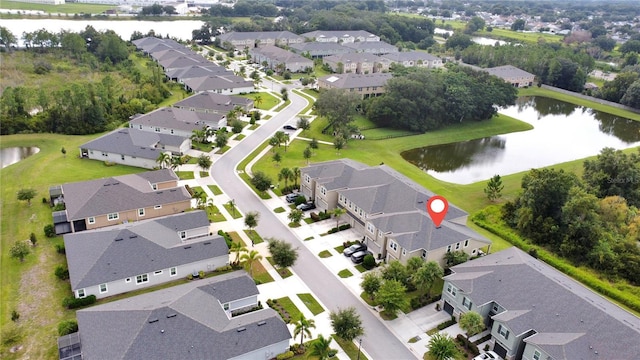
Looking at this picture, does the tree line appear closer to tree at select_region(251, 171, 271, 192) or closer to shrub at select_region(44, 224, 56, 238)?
tree at select_region(251, 171, 271, 192)

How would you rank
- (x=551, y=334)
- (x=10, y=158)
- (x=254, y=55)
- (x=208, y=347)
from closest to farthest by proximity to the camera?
(x=208, y=347) → (x=551, y=334) → (x=10, y=158) → (x=254, y=55)

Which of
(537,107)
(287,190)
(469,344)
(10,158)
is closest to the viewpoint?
(469,344)

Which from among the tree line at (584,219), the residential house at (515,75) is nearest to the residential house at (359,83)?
the residential house at (515,75)

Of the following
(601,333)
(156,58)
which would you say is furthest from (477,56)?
(601,333)

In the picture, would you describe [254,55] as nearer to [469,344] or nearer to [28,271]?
[28,271]

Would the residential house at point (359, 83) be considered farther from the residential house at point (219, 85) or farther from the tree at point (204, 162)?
the tree at point (204, 162)

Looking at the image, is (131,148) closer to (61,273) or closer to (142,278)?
(61,273)
